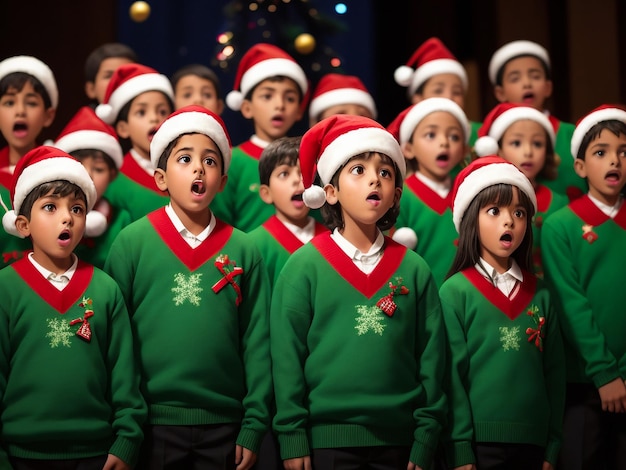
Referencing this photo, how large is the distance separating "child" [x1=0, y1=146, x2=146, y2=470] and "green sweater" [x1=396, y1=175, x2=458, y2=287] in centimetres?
136

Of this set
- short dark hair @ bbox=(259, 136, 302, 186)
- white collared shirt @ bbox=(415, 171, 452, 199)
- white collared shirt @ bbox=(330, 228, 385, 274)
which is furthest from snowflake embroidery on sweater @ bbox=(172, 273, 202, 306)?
white collared shirt @ bbox=(415, 171, 452, 199)

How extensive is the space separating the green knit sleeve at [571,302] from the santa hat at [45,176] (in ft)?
5.67

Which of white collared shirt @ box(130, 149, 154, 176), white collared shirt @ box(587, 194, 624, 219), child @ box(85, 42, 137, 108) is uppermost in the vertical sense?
child @ box(85, 42, 137, 108)

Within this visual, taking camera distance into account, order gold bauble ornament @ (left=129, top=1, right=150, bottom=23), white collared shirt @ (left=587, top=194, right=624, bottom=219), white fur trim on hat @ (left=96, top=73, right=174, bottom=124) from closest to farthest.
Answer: white collared shirt @ (left=587, top=194, right=624, bottom=219) < white fur trim on hat @ (left=96, top=73, right=174, bottom=124) < gold bauble ornament @ (left=129, top=1, right=150, bottom=23)

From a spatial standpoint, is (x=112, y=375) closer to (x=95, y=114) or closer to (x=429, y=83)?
(x=95, y=114)

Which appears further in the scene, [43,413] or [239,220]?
[239,220]

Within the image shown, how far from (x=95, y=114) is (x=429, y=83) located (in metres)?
1.64

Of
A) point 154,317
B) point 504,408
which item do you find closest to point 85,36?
point 154,317

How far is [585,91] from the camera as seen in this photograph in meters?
5.63

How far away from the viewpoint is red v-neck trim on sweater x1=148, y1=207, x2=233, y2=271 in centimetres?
332

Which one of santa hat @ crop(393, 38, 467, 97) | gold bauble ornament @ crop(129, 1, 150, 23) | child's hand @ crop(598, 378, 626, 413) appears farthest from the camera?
gold bauble ornament @ crop(129, 1, 150, 23)

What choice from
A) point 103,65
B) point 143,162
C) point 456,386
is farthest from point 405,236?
point 103,65

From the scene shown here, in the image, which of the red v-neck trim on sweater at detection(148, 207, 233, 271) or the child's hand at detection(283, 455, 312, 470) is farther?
the red v-neck trim on sweater at detection(148, 207, 233, 271)

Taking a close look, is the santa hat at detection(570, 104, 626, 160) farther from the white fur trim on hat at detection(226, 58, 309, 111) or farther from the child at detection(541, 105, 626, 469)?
the white fur trim on hat at detection(226, 58, 309, 111)
